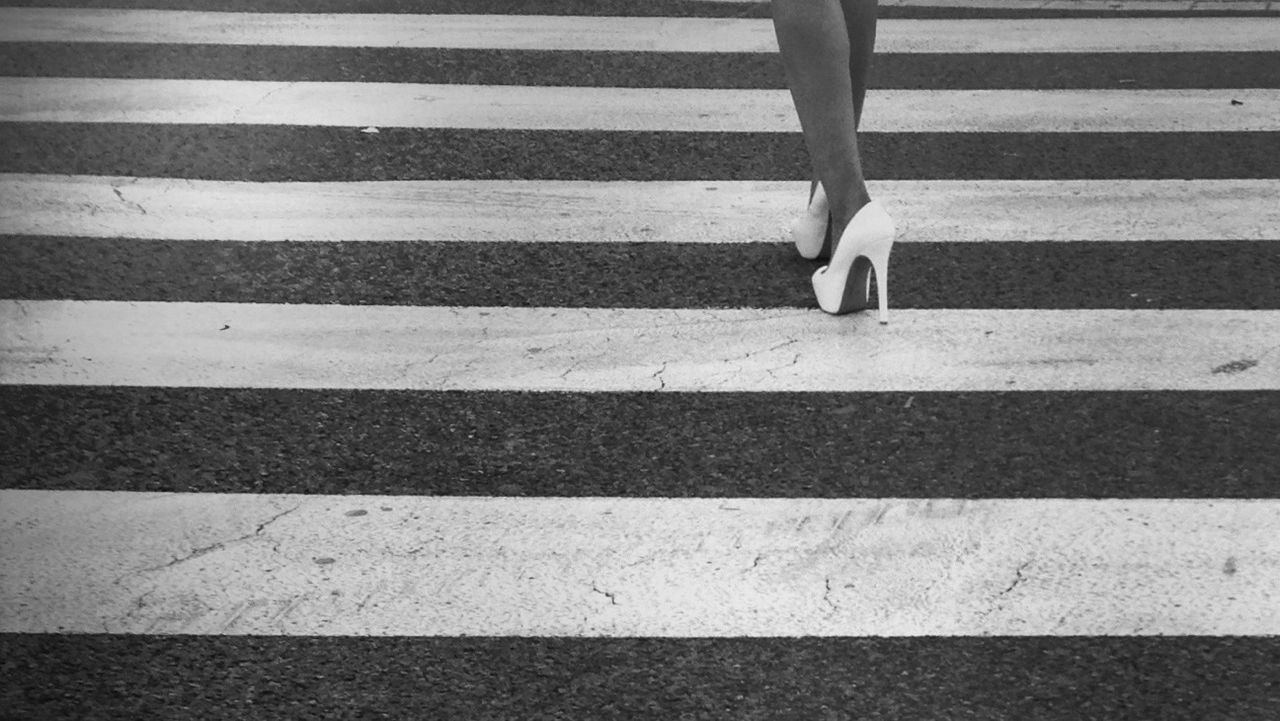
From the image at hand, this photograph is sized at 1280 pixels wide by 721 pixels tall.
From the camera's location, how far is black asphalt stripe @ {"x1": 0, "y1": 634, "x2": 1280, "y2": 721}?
252 cm

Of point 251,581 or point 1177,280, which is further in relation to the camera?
point 1177,280

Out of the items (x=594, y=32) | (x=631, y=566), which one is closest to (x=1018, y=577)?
(x=631, y=566)

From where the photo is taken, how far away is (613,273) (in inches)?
172

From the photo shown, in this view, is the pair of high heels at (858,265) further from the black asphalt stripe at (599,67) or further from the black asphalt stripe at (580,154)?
the black asphalt stripe at (599,67)

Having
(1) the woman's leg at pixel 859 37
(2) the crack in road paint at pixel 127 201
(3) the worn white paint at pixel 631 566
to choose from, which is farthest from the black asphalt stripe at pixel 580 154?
(3) the worn white paint at pixel 631 566

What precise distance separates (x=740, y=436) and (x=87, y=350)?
57.4 inches

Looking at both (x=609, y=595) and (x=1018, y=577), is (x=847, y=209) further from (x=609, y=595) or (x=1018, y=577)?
(x=609, y=595)

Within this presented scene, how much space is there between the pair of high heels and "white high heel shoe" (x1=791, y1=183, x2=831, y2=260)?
0.02 metres

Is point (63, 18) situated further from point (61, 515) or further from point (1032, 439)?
point (1032, 439)

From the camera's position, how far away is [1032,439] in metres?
3.45

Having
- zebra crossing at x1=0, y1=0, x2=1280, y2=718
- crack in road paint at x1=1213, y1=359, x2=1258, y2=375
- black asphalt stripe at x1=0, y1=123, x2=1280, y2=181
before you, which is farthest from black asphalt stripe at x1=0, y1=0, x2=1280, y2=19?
crack in road paint at x1=1213, y1=359, x2=1258, y2=375

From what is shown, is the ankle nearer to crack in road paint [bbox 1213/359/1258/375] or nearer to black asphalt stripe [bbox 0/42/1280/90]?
crack in road paint [bbox 1213/359/1258/375]

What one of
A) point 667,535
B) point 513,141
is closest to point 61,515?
point 667,535

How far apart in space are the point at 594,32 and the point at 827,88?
9.67ft
